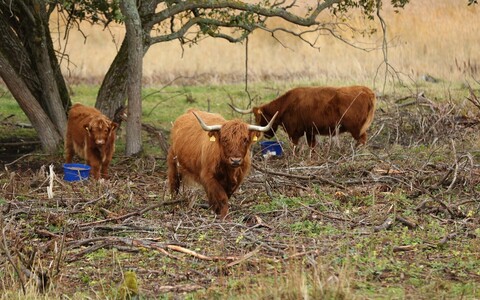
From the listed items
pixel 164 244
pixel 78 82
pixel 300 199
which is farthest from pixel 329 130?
pixel 78 82

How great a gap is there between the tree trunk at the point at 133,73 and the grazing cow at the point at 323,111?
79.1 inches

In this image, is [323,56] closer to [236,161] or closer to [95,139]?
[95,139]

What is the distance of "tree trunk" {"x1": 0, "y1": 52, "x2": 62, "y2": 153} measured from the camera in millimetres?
13281

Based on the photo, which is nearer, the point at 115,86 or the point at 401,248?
the point at 401,248

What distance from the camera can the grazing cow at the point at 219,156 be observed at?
908cm

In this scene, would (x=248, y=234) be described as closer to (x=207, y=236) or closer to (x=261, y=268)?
(x=207, y=236)

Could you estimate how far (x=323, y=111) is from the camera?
14914mm

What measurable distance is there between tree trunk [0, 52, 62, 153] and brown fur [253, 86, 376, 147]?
3409 millimetres

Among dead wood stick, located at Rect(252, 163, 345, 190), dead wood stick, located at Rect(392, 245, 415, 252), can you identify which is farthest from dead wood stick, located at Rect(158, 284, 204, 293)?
dead wood stick, located at Rect(252, 163, 345, 190)

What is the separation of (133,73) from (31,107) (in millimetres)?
1896

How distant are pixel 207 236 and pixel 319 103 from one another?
721 centimetres

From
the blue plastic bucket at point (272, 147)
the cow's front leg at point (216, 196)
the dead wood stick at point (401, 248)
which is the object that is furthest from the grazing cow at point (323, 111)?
the dead wood stick at point (401, 248)

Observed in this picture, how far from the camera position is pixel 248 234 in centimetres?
802

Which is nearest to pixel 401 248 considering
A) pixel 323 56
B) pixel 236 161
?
pixel 236 161
